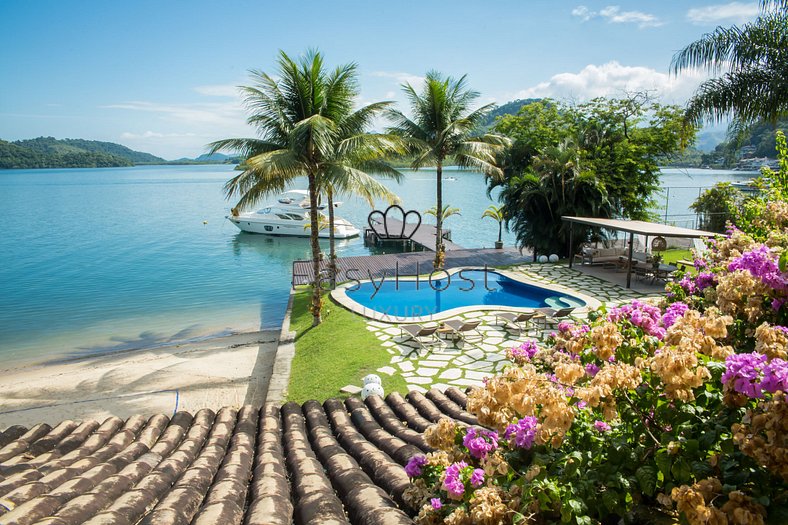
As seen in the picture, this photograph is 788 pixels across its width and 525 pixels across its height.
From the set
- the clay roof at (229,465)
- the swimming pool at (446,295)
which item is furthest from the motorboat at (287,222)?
the clay roof at (229,465)

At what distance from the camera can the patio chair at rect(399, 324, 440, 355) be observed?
38.1 feet

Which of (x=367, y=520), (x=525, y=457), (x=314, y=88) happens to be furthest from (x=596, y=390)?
(x=314, y=88)

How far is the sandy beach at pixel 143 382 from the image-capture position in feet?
34.8

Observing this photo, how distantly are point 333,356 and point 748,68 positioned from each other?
43.3ft

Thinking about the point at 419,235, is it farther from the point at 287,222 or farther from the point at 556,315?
the point at 556,315

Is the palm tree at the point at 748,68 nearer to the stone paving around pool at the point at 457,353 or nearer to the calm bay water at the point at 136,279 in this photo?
the stone paving around pool at the point at 457,353

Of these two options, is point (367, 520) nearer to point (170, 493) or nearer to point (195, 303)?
point (170, 493)

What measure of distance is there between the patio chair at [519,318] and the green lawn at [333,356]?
3418 mm

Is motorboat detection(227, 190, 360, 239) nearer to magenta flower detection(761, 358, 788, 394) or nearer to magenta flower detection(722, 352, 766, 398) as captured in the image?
magenta flower detection(722, 352, 766, 398)

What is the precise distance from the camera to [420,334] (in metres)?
11.6

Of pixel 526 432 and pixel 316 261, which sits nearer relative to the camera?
pixel 526 432

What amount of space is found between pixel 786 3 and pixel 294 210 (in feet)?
108

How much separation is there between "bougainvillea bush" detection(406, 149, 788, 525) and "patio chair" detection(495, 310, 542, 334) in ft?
29.6

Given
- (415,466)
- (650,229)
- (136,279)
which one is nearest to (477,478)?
(415,466)
